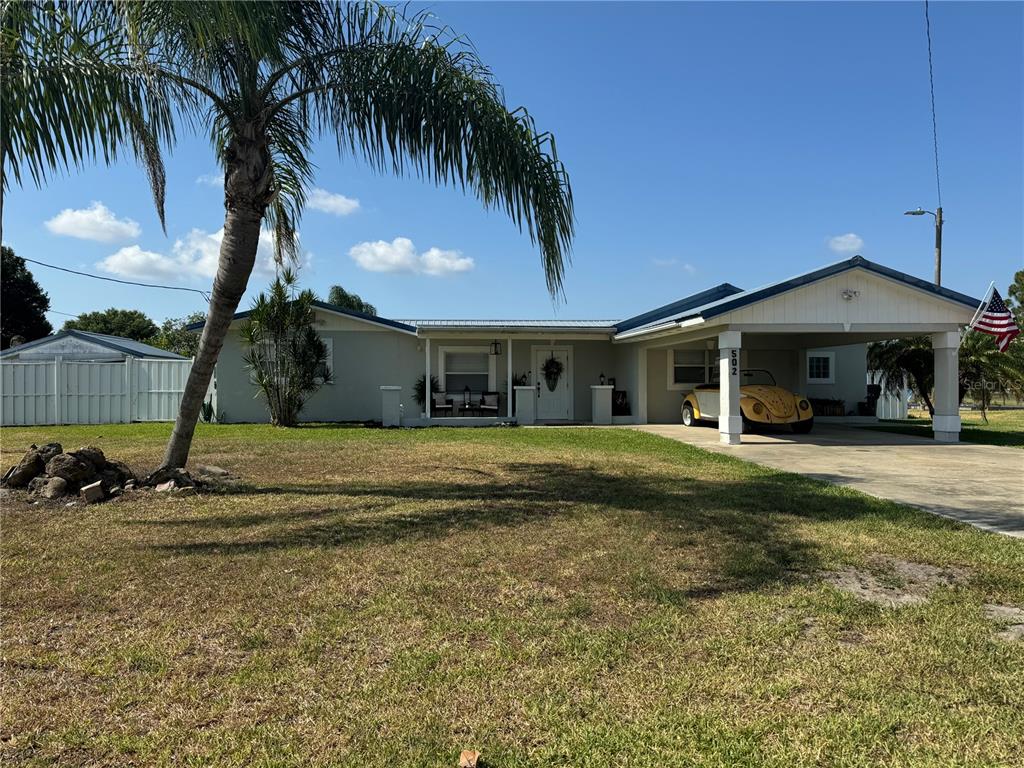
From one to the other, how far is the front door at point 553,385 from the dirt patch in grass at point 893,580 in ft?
47.2

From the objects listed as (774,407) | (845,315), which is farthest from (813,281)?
(774,407)

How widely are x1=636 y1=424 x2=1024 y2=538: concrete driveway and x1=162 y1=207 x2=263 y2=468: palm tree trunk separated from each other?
773 centimetres

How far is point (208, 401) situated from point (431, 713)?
57.5ft

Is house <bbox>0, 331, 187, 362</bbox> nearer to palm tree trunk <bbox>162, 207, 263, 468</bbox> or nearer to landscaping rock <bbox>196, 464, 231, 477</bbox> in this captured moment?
landscaping rock <bbox>196, 464, 231, 477</bbox>

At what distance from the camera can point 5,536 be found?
18.0 ft

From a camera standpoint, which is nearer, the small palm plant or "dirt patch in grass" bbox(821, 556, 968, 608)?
"dirt patch in grass" bbox(821, 556, 968, 608)

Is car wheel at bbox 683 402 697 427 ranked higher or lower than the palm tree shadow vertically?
higher

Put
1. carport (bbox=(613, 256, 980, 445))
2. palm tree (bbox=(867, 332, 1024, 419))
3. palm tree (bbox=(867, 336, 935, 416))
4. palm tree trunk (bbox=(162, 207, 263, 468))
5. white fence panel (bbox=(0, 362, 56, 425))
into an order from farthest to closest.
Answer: palm tree (bbox=(867, 336, 935, 416)) < white fence panel (bbox=(0, 362, 56, 425)) < palm tree (bbox=(867, 332, 1024, 419)) < carport (bbox=(613, 256, 980, 445)) < palm tree trunk (bbox=(162, 207, 263, 468))

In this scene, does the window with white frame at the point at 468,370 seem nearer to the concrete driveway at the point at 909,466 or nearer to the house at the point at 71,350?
the concrete driveway at the point at 909,466

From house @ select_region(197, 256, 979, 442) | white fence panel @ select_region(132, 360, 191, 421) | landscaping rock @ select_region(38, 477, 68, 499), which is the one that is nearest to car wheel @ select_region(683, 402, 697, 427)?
house @ select_region(197, 256, 979, 442)

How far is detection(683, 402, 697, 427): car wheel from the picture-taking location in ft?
57.4

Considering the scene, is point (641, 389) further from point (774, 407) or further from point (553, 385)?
point (774, 407)

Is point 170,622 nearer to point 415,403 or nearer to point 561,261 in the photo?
point 561,261

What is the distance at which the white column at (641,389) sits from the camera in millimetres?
18344
